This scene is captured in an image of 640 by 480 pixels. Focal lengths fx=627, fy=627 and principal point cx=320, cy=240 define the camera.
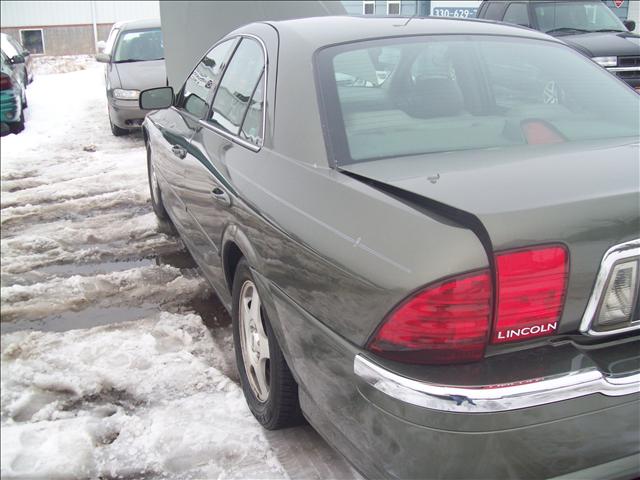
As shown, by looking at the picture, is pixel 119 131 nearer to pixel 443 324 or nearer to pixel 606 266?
pixel 443 324

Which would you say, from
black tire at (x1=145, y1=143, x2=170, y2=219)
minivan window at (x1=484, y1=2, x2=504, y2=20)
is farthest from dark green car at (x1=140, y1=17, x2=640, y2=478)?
minivan window at (x1=484, y1=2, x2=504, y2=20)

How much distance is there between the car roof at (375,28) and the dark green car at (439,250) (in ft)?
0.05

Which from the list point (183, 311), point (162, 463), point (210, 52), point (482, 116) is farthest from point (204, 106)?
point (162, 463)

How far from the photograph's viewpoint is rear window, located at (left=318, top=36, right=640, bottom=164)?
7.31 feet

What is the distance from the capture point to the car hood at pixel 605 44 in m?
8.82

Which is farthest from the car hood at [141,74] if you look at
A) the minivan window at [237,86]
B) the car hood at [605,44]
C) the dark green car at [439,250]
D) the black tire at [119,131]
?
the dark green car at [439,250]

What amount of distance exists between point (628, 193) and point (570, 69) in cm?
122

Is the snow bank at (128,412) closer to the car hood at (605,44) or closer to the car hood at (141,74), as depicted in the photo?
the car hood at (141,74)

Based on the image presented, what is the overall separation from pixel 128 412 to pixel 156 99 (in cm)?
253

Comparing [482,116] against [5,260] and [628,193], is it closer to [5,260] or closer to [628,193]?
[628,193]

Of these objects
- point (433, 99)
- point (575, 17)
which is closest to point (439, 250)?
point (433, 99)

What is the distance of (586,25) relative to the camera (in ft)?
31.8

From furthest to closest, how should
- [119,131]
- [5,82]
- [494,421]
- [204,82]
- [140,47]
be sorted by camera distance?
[140,47] → [119,131] → [204,82] → [5,82] → [494,421]

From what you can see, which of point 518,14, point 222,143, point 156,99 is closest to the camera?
point 222,143
